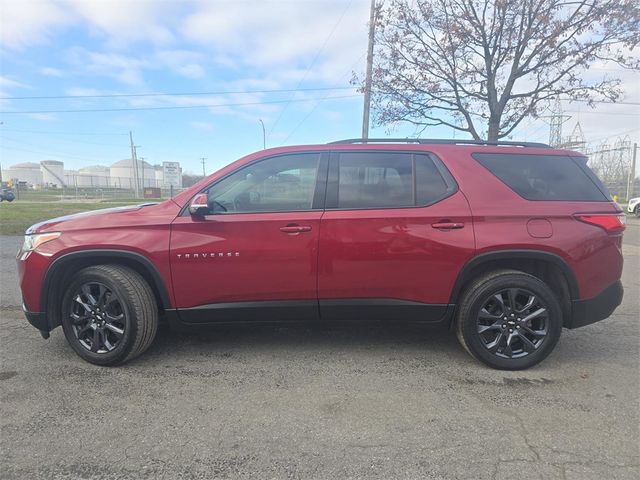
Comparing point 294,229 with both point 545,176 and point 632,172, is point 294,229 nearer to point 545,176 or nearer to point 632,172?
point 545,176

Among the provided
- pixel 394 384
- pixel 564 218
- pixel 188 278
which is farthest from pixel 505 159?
pixel 188 278

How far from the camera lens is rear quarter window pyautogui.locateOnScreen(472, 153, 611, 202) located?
351cm

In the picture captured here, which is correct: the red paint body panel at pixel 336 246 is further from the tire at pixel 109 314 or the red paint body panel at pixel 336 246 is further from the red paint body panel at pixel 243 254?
the tire at pixel 109 314

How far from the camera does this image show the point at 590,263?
11.3 feet

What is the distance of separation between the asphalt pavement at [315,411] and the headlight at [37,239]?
37.1 inches

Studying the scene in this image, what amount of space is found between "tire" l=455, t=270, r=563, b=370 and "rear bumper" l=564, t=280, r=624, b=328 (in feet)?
0.56

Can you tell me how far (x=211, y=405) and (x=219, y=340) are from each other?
3.88 feet

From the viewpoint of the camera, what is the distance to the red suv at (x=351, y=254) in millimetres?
3371

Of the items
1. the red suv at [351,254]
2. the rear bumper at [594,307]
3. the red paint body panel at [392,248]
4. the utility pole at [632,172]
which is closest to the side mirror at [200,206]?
the red suv at [351,254]

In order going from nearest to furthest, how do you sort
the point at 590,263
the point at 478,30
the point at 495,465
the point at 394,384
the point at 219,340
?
the point at 495,465, the point at 394,384, the point at 590,263, the point at 219,340, the point at 478,30

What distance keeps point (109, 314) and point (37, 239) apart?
85 cm

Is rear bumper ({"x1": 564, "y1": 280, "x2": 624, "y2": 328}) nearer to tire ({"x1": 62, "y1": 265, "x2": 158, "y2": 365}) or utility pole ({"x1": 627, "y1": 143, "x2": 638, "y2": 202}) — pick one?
tire ({"x1": 62, "y1": 265, "x2": 158, "y2": 365})

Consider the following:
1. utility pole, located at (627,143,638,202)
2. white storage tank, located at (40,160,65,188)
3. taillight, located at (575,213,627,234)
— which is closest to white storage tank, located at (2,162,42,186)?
white storage tank, located at (40,160,65,188)

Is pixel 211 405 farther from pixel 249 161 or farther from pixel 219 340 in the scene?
pixel 249 161
